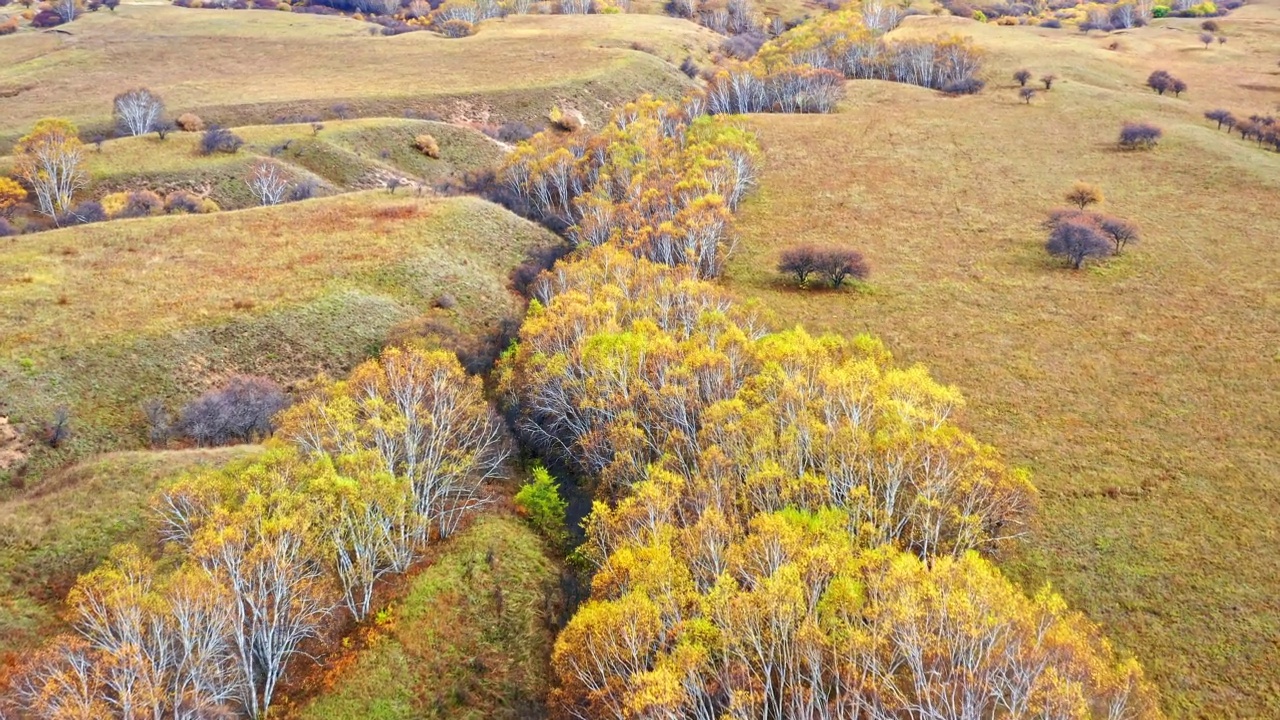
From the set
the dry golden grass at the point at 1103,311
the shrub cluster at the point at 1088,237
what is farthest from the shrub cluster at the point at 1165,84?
the shrub cluster at the point at 1088,237

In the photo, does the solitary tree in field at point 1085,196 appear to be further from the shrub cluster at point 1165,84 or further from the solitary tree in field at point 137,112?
the solitary tree in field at point 137,112

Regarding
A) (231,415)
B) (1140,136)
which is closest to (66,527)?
(231,415)

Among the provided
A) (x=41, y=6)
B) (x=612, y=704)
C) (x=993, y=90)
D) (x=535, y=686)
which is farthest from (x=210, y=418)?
(x=41, y=6)

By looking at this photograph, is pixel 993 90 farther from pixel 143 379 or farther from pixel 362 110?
pixel 143 379

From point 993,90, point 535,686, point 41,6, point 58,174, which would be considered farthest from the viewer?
point 41,6

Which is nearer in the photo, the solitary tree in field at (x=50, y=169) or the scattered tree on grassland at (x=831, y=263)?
the scattered tree on grassland at (x=831, y=263)

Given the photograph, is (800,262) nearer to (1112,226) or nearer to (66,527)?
(1112,226)

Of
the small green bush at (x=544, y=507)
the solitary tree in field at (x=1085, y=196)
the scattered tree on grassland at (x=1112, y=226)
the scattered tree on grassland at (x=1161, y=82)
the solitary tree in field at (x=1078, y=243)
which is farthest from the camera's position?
the scattered tree on grassland at (x=1161, y=82)
